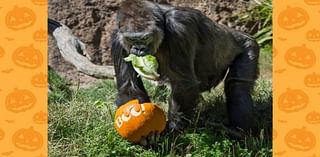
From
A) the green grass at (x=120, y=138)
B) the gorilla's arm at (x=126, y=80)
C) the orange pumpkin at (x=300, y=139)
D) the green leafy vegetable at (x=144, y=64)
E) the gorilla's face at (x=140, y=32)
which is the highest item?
the gorilla's face at (x=140, y=32)

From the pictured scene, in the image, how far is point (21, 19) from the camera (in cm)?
373

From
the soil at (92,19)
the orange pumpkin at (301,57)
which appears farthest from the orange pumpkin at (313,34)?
the soil at (92,19)

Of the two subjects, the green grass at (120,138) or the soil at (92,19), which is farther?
the soil at (92,19)

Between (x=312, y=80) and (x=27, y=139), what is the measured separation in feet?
5.63

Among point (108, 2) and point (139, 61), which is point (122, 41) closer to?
point (139, 61)

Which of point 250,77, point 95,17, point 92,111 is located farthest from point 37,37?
point 95,17

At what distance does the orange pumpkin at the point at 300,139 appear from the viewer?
11.4 ft

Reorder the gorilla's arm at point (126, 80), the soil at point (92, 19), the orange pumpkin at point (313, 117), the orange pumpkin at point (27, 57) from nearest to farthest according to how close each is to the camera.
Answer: the orange pumpkin at point (313, 117)
the orange pumpkin at point (27, 57)
the gorilla's arm at point (126, 80)
the soil at point (92, 19)

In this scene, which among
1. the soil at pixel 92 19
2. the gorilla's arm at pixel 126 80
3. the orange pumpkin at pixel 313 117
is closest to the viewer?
the orange pumpkin at pixel 313 117

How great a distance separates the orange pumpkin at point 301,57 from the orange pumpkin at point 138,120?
84cm

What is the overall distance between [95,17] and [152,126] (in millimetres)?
3142

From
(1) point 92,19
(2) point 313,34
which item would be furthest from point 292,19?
(1) point 92,19

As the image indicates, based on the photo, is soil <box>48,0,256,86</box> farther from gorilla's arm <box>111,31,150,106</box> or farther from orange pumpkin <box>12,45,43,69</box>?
orange pumpkin <box>12,45,43,69</box>

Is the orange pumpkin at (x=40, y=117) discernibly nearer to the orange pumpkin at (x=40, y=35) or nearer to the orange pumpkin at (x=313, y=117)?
the orange pumpkin at (x=40, y=35)
